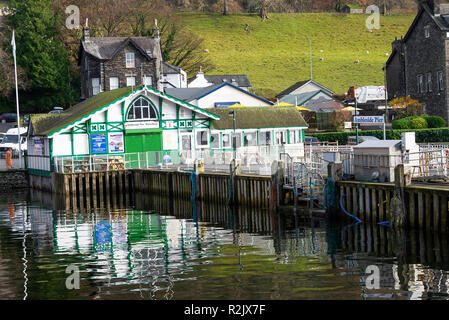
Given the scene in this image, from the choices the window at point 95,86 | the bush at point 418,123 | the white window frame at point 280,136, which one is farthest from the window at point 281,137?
the window at point 95,86

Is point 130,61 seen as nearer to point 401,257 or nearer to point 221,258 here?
point 221,258

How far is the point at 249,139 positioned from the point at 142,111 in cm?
931

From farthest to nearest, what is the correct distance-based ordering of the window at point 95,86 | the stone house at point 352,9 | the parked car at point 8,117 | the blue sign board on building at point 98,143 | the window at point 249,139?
the stone house at point 352,9 → the parked car at point 8,117 → the window at point 95,86 → the window at point 249,139 → the blue sign board on building at point 98,143

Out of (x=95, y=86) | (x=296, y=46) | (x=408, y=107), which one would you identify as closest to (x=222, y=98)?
(x=408, y=107)

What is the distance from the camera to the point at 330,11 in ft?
573

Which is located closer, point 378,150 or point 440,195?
point 440,195

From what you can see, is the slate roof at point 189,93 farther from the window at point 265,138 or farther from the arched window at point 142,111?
the arched window at point 142,111

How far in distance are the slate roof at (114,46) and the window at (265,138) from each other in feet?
117

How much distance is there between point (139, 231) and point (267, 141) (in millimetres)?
28721

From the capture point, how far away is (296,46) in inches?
6088

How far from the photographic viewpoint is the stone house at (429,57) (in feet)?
244

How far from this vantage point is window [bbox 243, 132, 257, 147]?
59.2m
